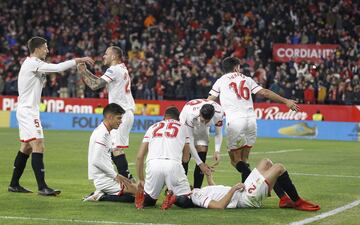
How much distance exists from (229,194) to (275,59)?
28.4 meters

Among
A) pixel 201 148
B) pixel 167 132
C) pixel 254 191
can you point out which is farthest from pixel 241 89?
pixel 254 191

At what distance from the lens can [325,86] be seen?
3547cm

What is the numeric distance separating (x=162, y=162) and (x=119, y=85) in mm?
3265

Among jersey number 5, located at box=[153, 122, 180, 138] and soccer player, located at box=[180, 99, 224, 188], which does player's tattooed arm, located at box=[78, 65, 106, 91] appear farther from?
jersey number 5, located at box=[153, 122, 180, 138]

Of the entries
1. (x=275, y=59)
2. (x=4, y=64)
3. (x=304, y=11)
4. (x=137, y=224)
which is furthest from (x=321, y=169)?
(x=4, y=64)

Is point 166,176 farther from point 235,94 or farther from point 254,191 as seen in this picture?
point 235,94

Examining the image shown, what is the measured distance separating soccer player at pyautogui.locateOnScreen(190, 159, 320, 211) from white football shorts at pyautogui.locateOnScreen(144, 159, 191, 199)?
0.97 feet

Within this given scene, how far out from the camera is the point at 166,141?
11531 millimetres

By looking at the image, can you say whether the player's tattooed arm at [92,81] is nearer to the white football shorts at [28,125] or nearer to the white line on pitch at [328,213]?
the white football shorts at [28,125]

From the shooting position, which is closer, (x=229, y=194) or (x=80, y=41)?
(x=229, y=194)

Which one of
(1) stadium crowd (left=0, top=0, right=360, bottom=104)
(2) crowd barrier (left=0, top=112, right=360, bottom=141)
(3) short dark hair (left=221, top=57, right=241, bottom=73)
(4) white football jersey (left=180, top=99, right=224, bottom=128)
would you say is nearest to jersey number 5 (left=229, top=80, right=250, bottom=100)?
(3) short dark hair (left=221, top=57, right=241, bottom=73)

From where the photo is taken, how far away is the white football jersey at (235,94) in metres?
14.0

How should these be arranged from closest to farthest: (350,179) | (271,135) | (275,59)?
(350,179) → (271,135) → (275,59)

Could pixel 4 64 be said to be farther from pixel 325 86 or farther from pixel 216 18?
pixel 325 86
